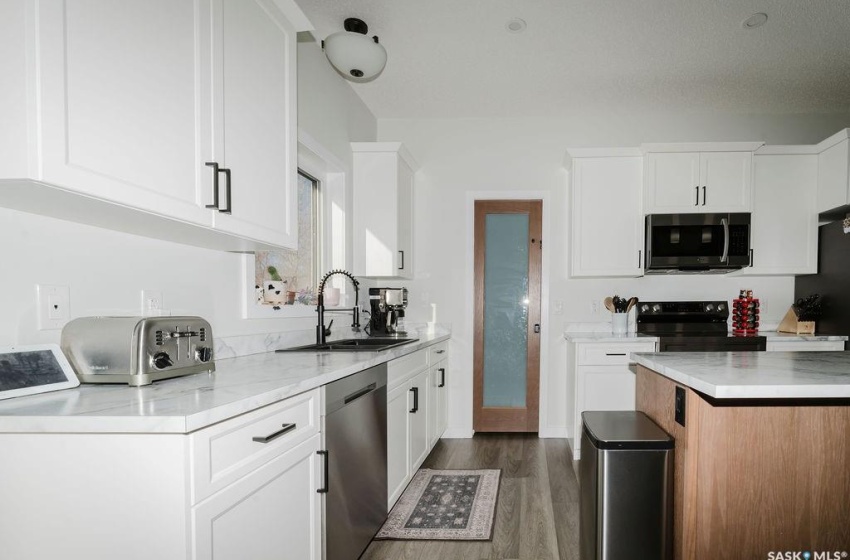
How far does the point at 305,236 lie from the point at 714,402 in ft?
8.07

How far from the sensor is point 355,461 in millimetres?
1825

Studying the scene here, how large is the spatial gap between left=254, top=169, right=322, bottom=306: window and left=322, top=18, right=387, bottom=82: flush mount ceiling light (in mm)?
757

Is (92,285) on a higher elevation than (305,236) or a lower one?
lower

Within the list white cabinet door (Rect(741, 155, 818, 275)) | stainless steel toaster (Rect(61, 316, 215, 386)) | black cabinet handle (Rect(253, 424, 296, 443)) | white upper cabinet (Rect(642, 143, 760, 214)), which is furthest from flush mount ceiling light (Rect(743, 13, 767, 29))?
stainless steel toaster (Rect(61, 316, 215, 386))

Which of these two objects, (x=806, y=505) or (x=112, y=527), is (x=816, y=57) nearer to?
(x=806, y=505)

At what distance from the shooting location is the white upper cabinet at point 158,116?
0.93 meters

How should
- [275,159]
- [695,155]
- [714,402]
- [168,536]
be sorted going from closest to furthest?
1. [168,536]
2. [714,402]
3. [275,159]
4. [695,155]

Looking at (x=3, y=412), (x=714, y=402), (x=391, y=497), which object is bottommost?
(x=391, y=497)

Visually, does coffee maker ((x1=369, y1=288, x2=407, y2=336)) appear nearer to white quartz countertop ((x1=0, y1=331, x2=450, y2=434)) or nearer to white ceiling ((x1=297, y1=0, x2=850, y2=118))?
white ceiling ((x1=297, y1=0, x2=850, y2=118))

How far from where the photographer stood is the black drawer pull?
1.77m

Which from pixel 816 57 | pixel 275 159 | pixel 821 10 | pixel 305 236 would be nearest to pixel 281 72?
pixel 275 159

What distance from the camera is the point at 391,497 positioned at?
2332 millimetres

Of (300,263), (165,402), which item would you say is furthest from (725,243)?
(165,402)

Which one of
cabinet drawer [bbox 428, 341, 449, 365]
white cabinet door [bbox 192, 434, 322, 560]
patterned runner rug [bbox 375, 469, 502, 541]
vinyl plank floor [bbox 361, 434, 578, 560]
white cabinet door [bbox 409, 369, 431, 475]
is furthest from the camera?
cabinet drawer [bbox 428, 341, 449, 365]
